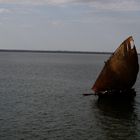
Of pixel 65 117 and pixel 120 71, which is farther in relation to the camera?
pixel 120 71

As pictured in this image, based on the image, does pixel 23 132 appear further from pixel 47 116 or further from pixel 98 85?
pixel 98 85

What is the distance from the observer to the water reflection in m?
44.5

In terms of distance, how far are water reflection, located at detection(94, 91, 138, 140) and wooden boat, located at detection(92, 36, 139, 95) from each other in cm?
273

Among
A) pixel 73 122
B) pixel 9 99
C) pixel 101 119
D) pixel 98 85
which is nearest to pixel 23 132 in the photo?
pixel 73 122

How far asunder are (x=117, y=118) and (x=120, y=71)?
17677mm

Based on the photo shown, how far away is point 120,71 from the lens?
69188 mm

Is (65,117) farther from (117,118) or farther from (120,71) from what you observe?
(120,71)

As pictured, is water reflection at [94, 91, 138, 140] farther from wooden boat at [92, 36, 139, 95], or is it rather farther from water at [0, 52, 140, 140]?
wooden boat at [92, 36, 139, 95]

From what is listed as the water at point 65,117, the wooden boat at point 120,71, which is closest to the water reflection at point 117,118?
the water at point 65,117

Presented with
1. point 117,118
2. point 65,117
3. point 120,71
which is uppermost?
point 120,71

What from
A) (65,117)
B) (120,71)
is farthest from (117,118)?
(120,71)

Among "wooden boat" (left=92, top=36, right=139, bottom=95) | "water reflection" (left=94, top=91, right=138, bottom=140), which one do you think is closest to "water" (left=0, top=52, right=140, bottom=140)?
"water reflection" (left=94, top=91, right=138, bottom=140)

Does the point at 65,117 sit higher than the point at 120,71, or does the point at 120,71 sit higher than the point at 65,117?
the point at 120,71

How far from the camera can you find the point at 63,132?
44344 millimetres
